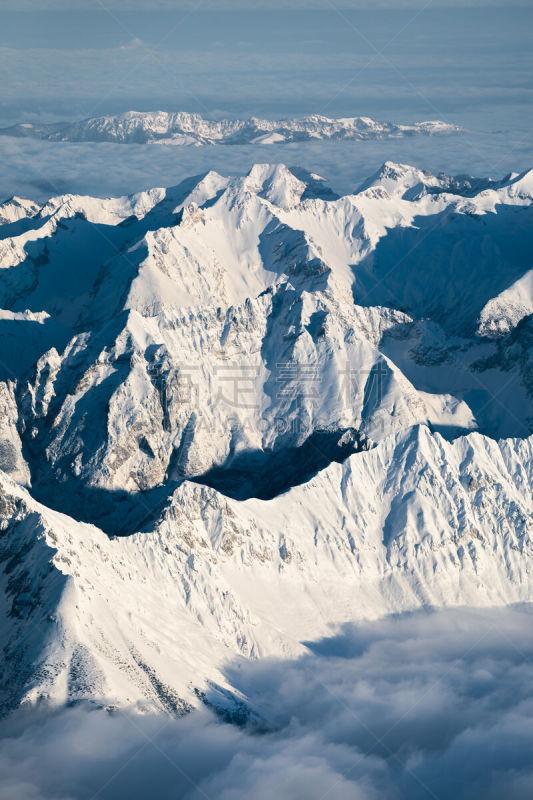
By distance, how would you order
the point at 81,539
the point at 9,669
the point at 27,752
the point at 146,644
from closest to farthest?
1. the point at 27,752
2. the point at 9,669
3. the point at 146,644
4. the point at 81,539

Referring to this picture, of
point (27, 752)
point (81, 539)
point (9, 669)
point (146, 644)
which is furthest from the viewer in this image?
point (81, 539)

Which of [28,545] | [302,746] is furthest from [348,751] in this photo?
A: [28,545]

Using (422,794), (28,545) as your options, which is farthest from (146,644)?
(422,794)

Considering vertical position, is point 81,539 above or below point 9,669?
above

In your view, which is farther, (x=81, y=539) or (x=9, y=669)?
(x=81, y=539)

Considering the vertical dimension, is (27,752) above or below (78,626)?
below

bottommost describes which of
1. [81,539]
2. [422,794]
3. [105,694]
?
[422,794]

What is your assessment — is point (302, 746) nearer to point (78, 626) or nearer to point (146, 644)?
point (146, 644)

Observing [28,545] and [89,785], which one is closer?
[89,785]

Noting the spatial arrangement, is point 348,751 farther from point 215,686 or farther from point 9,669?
point 9,669
